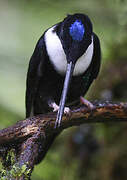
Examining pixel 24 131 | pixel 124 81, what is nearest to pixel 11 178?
pixel 24 131

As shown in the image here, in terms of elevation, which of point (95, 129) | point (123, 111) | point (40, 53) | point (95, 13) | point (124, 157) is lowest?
point (124, 157)

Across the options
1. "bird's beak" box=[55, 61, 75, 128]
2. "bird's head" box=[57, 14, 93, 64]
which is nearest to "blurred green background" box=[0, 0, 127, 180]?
"bird's head" box=[57, 14, 93, 64]

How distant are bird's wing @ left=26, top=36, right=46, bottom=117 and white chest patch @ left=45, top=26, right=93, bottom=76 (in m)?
0.10

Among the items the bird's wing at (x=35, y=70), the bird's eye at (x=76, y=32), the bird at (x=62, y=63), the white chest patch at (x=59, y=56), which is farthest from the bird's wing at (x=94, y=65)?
the bird's eye at (x=76, y=32)

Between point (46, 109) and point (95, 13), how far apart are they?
5.55 feet

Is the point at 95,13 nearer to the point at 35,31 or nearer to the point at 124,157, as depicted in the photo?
the point at 124,157

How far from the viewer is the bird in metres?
2.66

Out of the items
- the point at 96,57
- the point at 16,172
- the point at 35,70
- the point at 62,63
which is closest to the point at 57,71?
the point at 62,63

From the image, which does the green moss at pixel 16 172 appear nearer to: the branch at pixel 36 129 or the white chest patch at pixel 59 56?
the branch at pixel 36 129

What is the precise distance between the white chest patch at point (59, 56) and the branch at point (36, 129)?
43cm

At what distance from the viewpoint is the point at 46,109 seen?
355cm

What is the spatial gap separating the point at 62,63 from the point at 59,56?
0.07m

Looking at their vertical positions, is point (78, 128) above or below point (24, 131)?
below

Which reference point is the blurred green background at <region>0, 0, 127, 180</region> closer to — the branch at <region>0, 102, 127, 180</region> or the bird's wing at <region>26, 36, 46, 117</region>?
the bird's wing at <region>26, 36, 46, 117</region>
